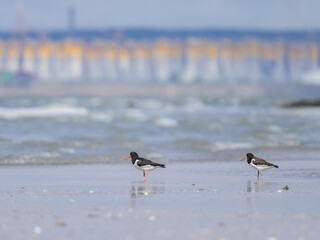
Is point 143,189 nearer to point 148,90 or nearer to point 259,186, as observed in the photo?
point 259,186

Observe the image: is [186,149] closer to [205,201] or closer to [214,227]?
[205,201]

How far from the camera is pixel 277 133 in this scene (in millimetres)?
24453

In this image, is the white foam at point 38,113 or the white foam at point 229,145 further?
the white foam at point 38,113

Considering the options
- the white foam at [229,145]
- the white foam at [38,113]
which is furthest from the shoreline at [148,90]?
the white foam at [229,145]

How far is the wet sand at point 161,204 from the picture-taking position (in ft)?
24.6

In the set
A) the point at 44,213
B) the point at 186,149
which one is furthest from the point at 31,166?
the point at 44,213

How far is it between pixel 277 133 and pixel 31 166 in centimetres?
1123

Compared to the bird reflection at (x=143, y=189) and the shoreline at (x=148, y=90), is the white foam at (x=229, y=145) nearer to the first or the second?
the bird reflection at (x=143, y=189)

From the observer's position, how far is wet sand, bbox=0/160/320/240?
7.50m

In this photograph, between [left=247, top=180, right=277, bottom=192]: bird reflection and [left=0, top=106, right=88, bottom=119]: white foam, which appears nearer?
[left=247, top=180, right=277, bottom=192]: bird reflection

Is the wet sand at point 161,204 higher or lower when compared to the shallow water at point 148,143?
lower

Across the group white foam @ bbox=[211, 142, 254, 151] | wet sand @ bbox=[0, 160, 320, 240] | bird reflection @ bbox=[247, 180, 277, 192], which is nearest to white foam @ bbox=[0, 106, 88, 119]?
white foam @ bbox=[211, 142, 254, 151]

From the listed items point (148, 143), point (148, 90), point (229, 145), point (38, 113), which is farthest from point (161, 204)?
point (148, 90)

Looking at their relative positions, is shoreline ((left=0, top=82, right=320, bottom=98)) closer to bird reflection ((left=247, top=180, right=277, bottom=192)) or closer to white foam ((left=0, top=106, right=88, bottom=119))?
white foam ((left=0, top=106, right=88, bottom=119))
